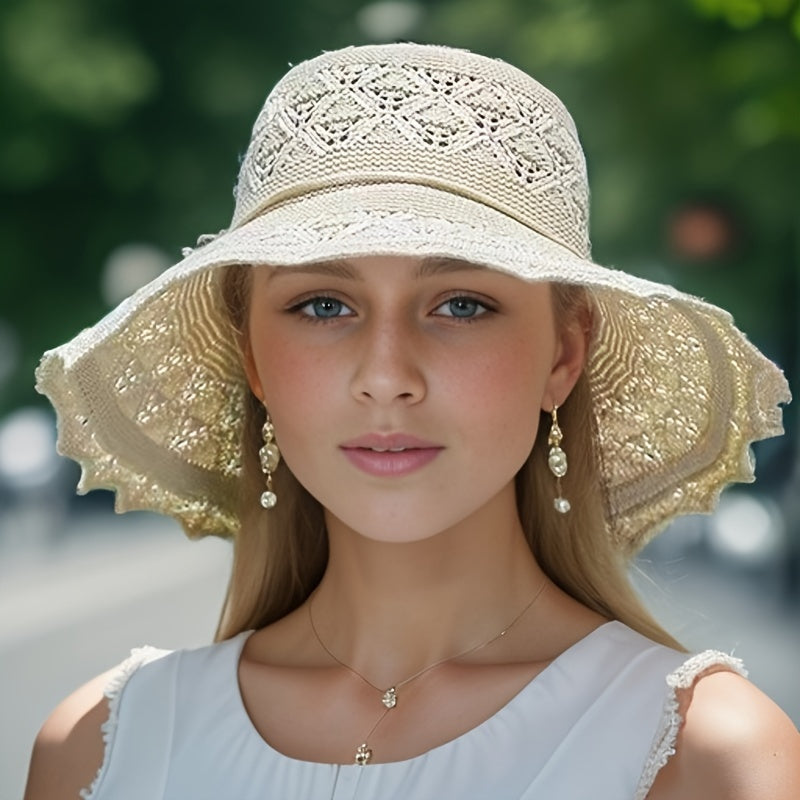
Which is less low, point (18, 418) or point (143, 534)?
point (18, 418)

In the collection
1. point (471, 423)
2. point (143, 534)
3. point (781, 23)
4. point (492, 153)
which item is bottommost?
point (143, 534)

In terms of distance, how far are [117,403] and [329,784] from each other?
796mm

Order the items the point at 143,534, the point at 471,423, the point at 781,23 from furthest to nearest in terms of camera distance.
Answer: the point at 143,534, the point at 781,23, the point at 471,423

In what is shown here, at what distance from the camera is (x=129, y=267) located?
5.95 m

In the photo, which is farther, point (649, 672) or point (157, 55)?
point (157, 55)

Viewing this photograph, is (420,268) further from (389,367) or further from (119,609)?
(119,609)

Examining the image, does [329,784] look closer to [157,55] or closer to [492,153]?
[492,153]

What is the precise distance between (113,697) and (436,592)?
1.99ft

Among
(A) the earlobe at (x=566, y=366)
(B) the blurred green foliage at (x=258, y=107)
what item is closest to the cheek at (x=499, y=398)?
(A) the earlobe at (x=566, y=366)

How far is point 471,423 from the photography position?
2.24 meters

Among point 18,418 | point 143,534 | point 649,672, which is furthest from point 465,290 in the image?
point 143,534

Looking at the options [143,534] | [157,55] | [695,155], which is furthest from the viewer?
[143,534]

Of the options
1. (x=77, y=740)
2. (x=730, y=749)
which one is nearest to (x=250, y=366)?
(x=77, y=740)

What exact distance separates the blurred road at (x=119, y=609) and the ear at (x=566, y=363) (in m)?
1.02
